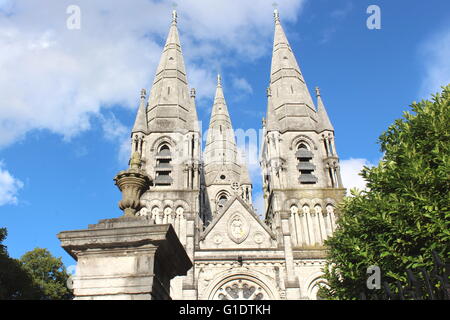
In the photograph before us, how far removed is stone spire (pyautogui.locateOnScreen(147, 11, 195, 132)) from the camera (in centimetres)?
3216

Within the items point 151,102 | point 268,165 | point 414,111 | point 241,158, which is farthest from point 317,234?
point 241,158

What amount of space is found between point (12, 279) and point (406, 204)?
2184 cm

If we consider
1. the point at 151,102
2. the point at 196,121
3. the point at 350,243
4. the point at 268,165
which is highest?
the point at 151,102

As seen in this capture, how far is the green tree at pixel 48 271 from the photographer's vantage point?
31000 millimetres

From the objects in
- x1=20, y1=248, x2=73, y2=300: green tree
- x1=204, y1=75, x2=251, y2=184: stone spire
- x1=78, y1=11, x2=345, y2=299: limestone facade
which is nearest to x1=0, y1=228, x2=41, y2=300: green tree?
x1=20, y1=248, x2=73, y2=300: green tree

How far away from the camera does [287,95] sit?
112 ft

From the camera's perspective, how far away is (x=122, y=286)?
5.00 metres

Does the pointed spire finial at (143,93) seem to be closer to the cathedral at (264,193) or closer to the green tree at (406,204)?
the cathedral at (264,193)

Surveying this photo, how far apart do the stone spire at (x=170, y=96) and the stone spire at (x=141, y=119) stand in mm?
609

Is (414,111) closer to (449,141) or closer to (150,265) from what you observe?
(449,141)

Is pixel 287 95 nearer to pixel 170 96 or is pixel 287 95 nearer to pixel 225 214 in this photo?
pixel 170 96

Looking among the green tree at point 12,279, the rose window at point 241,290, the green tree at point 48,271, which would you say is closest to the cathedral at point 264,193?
the rose window at point 241,290
